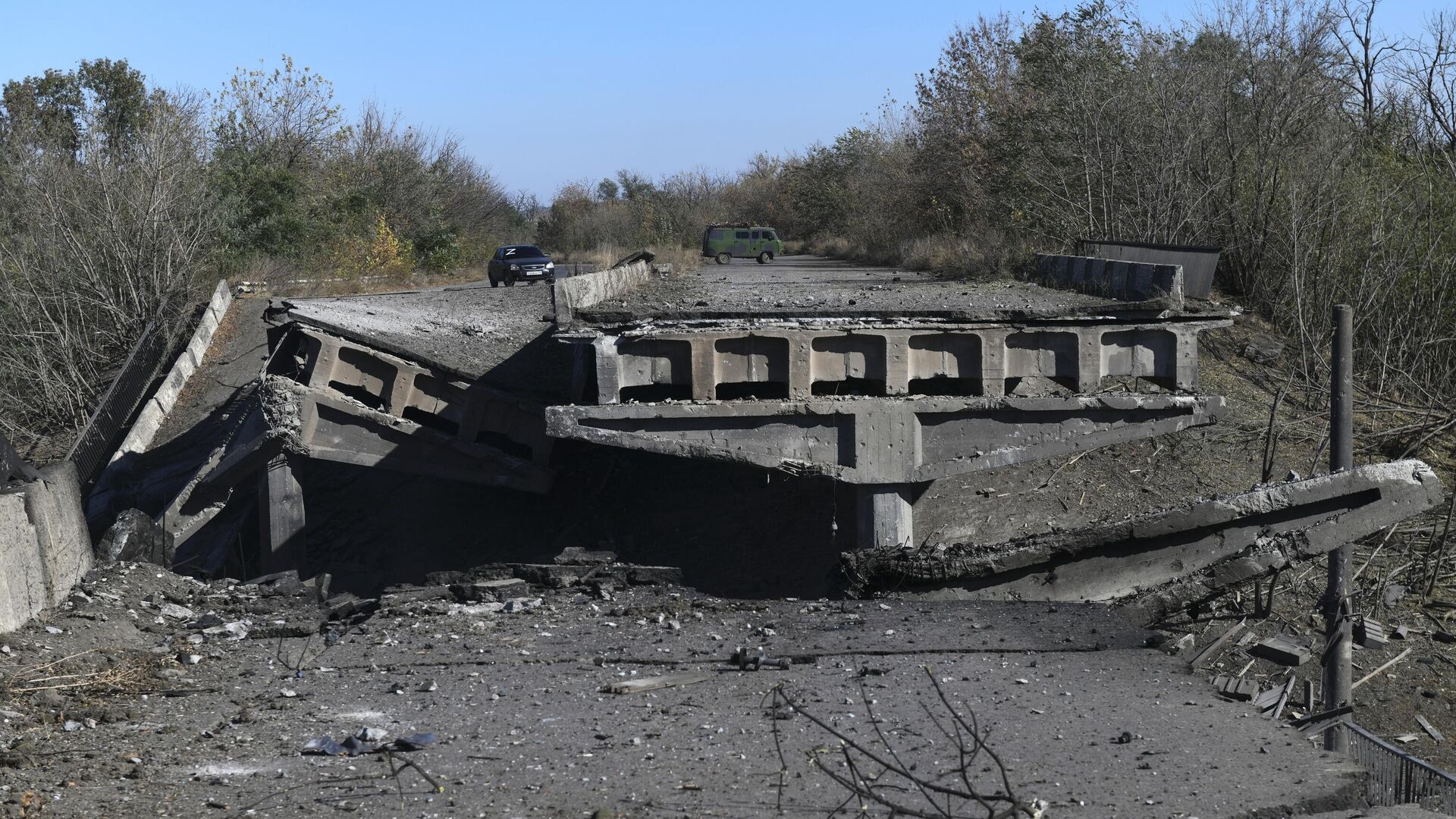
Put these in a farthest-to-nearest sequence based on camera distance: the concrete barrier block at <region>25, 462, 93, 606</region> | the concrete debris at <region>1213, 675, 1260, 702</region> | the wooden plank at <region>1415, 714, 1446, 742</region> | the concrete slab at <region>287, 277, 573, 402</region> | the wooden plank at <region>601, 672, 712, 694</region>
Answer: the concrete slab at <region>287, 277, 573, 402</region>, the wooden plank at <region>1415, 714, 1446, 742</region>, the concrete barrier block at <region>25, 462, 93, 606</region>, the concrete debris at <region>1213, 675, 1260, 702</region>, the wooden plank at <region>601, 672, 712, 694</region>

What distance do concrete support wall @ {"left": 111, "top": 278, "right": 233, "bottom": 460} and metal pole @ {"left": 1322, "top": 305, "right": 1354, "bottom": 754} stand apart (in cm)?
1271

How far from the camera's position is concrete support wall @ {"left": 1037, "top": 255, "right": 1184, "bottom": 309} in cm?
893

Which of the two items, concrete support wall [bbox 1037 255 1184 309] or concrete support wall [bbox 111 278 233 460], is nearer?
concrete support wall [bbox 1037 255 1184 309]

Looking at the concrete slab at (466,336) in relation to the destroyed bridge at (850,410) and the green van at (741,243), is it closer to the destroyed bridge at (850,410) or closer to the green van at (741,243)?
the destroyed bridge at (850,410)

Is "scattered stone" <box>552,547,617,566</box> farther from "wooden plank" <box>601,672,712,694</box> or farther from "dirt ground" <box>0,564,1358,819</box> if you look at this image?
"wooden plank" <box>601,672,712,694</box>

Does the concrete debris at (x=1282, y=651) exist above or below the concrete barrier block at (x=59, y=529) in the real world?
below

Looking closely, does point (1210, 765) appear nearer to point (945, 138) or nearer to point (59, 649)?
point (59, 649)

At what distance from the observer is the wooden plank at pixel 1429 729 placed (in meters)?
6.33

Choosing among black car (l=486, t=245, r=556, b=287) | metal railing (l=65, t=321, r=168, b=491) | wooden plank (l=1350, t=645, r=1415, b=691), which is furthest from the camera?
black car (l=486, t=245, r=556, b=287)

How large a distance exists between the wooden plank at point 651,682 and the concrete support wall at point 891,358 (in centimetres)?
294

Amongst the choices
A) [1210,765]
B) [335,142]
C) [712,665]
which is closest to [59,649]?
[712,665]

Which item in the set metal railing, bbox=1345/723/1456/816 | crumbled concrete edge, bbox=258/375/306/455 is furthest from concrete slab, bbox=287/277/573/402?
metal railing, bbox=1345/723/1456/816

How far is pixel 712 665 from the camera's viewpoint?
18.4 ft

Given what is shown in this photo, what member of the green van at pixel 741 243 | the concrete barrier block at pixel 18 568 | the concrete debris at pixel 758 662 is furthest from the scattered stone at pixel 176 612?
the green van at pixel 741 243
